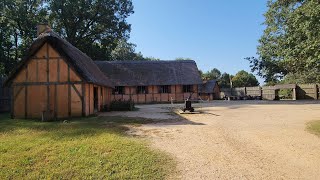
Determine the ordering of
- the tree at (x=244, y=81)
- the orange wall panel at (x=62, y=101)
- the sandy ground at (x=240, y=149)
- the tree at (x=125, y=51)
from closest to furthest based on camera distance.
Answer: the sandy ground at (x=240, y=149), the orange wall panel at (x=62, y=101), the tree at (x=244, y=81), the tree at (x=125, y=51)

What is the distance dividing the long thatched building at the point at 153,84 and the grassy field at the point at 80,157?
24.0 metres

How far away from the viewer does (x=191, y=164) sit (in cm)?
736

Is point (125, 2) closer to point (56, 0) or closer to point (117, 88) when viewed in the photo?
point (56, 0)

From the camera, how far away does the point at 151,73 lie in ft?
119

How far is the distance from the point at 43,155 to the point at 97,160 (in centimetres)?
186

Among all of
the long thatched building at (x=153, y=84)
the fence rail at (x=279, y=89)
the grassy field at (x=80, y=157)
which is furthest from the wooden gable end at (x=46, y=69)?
the fence rail at (x=279, y=89)

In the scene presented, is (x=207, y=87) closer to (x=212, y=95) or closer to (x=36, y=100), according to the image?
(x=212, y=95)

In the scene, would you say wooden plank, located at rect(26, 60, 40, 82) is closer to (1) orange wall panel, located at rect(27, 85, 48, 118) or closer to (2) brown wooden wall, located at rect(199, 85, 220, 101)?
(1) orange wall panel, located at rect(27, 85, 48, 118)

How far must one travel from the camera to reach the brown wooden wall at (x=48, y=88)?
55.6 feet

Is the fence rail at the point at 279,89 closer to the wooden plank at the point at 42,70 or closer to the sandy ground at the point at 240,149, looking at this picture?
the sandy ground at the point at 240,149

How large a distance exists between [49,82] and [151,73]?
2017 cm

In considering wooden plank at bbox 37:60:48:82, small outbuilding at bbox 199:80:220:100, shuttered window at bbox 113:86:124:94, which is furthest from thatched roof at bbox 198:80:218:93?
wooden plank at bbox 37:60:48:82

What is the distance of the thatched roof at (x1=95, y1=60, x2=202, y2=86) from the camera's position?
35094 mm

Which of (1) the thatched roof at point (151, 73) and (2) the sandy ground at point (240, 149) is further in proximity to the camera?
(1) the thatched roof at point (151, 73)
